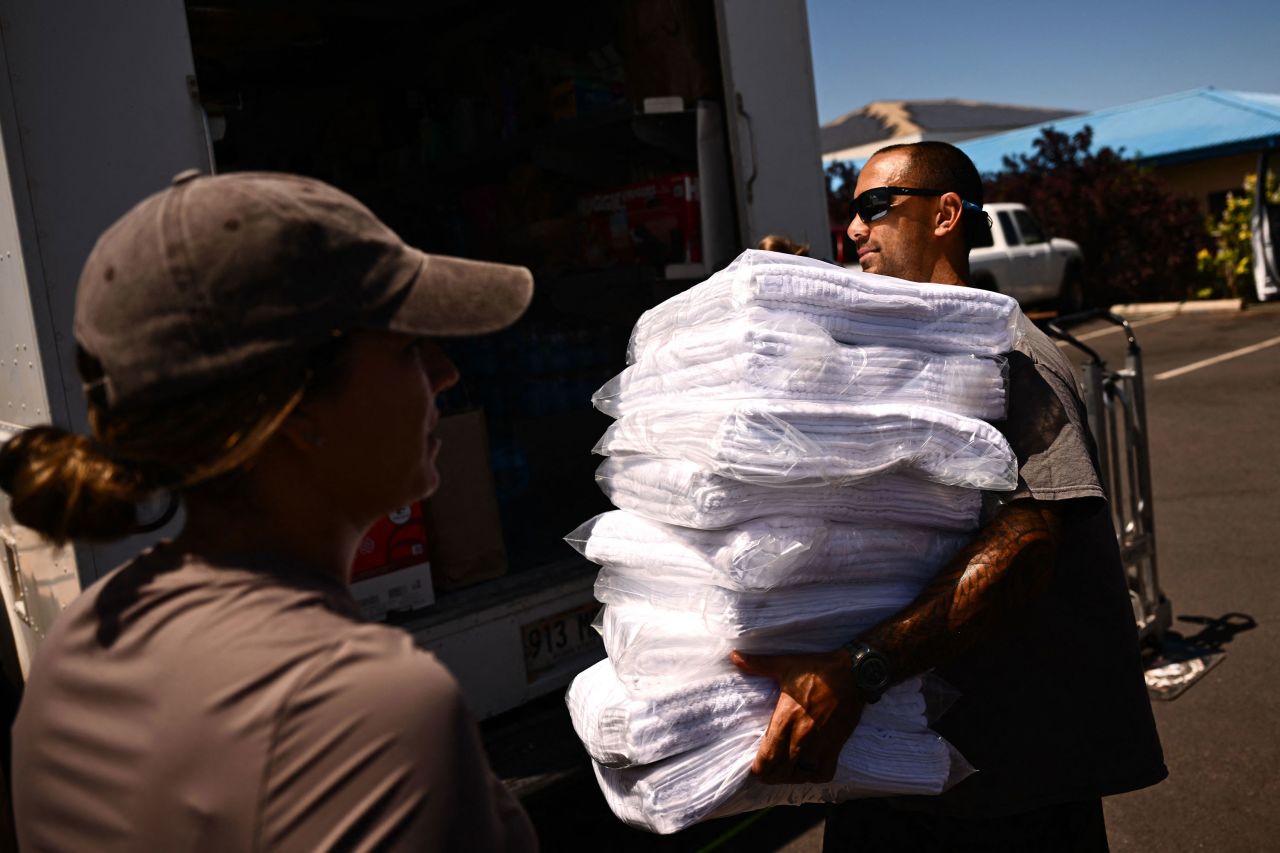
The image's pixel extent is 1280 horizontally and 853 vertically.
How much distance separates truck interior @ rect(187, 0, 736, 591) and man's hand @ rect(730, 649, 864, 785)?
214cm

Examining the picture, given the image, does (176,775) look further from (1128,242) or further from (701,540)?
(1128,242)

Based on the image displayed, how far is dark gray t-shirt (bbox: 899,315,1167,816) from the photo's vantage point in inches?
76.8

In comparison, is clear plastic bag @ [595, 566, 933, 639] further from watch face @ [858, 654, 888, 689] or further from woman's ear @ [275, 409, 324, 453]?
woman's ear @ [275, 409, 324, 453]

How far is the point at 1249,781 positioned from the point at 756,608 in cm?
277

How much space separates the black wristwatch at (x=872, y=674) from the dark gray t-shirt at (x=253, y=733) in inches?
32.4

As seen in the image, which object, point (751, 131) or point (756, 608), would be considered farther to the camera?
point (751, 131)

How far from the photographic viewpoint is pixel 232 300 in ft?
3.25

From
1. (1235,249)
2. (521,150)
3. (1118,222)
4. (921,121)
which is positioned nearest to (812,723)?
(521,150)

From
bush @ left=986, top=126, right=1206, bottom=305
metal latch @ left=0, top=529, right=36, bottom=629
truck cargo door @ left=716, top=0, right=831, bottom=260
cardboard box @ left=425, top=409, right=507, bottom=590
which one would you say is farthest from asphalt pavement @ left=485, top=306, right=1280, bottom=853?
bush @ left=986, top=126, right=1206, bottom=305

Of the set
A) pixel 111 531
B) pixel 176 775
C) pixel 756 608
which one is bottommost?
pixel 756 608

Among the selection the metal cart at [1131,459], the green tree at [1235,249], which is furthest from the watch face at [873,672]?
the green tree at [1235,249]

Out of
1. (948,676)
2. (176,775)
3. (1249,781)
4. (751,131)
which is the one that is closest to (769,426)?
(948,676)

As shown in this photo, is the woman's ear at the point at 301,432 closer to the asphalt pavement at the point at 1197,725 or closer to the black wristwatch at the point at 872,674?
the black wristwatch at the point at 872,674

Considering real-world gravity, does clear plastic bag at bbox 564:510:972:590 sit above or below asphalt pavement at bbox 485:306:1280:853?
above
